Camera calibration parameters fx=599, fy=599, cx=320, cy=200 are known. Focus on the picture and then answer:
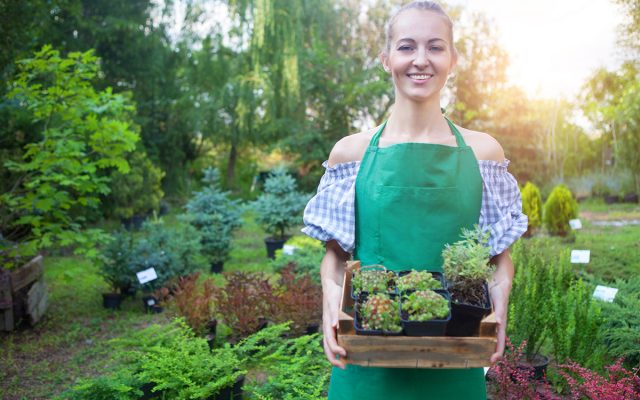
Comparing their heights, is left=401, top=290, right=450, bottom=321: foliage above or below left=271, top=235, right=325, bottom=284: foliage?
above

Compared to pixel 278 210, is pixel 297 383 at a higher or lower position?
lower

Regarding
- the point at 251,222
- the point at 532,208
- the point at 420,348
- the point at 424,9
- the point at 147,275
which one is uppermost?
the point at 424,9

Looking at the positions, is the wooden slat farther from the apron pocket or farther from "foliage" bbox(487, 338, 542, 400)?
the apron pocket

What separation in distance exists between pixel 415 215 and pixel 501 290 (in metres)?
0.29

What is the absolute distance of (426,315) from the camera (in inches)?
49.3

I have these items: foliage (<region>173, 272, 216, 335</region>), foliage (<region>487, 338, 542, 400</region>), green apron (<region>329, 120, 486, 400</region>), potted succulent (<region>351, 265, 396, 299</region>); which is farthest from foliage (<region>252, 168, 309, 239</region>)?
potted succulent (<region>351, 265, 396, 299</region>)

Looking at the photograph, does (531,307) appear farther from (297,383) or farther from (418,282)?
(418,282)

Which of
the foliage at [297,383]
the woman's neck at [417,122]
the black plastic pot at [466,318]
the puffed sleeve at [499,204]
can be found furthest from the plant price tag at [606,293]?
the black plastic pot at [466,318]

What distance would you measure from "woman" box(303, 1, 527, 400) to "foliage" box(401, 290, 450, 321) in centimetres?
25

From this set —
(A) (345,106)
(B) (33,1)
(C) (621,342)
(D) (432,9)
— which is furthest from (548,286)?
(A) (345,106)

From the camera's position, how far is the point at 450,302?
1298 mm

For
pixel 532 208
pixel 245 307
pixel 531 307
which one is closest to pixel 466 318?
pixel 531 307

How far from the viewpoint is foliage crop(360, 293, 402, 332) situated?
49.9 inches

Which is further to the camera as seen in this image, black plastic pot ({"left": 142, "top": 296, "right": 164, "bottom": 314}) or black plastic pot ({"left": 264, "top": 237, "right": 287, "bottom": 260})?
black plastic pot ({"left": 264, "top": 237, "right": 287, "bottom": 260})
